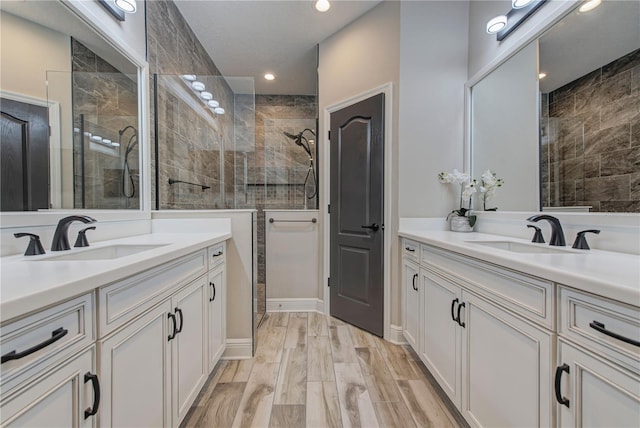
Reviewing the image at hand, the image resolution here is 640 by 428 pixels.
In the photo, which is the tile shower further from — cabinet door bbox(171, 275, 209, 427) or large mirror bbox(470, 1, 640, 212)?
large mirror bbox(470, 1, 640, 212)

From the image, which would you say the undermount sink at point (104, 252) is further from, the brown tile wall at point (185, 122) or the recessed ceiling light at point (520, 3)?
the recessed ceiling light at point (520, 3)

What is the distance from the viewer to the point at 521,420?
955mm

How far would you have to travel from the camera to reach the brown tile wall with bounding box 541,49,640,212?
1195mm

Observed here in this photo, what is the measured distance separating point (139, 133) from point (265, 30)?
5.57 feet

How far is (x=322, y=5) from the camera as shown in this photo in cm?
236

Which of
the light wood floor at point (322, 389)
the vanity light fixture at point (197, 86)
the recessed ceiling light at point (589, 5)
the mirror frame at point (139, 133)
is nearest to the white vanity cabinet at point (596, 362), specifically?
the light wood floor at point (322, 389)

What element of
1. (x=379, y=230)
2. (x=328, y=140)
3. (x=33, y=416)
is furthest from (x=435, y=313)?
(x=328, y=140)

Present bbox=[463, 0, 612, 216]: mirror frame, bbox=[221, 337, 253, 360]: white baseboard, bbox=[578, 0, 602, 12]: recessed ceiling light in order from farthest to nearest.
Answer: bbox=[221, 337, 253, 360]: white baseboard
bbox=[463, 0, 612, 216]: mirror frame
bbox=[578, 0, 602, 12]: recessed ceiling light

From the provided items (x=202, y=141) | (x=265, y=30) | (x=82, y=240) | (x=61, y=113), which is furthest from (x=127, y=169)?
(x=265, y=30)

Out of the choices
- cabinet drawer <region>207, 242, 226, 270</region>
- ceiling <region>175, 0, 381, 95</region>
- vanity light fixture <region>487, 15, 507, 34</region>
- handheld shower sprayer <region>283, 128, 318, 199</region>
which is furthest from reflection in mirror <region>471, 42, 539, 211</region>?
cabinet drawer <region>207, 242, 226, 270</region>

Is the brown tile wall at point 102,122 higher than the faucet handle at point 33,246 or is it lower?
higher

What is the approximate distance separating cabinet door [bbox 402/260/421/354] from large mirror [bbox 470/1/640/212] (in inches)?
31.8

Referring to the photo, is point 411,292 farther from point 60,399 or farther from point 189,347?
point 60,399

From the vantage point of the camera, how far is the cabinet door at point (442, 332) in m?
1.39
